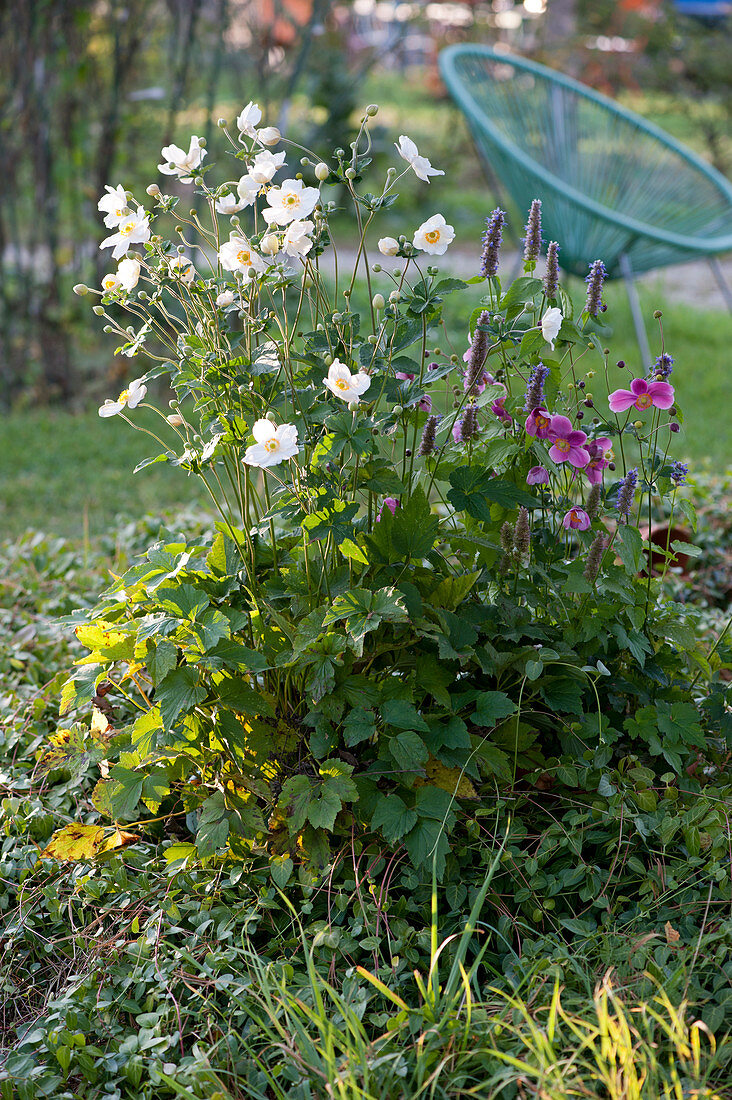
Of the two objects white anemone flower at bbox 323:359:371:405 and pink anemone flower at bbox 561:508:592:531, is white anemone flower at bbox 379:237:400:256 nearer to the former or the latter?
white anemone flower at bbox 323:359:371:405

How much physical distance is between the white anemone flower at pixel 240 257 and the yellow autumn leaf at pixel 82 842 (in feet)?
2.72

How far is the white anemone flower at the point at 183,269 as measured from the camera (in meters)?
1.30

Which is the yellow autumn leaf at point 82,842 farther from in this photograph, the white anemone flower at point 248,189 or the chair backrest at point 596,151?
the chair backrest at point 596,151

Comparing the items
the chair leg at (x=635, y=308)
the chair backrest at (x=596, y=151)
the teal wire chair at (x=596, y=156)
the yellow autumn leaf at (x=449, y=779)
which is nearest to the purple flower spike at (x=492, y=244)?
the yellow autumn leaf at (x=449, y=779)

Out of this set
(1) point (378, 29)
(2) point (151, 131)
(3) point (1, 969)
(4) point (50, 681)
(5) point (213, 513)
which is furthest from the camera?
(1) point (378, 29)

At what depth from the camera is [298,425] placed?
4.61ft

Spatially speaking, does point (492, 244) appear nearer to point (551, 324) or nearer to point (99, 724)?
point (551, 324)

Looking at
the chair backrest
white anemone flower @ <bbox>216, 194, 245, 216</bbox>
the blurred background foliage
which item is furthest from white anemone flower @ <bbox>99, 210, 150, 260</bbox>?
the chair backrest

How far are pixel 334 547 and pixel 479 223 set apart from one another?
6032 millimetres

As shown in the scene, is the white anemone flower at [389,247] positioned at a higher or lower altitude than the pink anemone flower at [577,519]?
higher

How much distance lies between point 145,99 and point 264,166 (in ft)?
13.3

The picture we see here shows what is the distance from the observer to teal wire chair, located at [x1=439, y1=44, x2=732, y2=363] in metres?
3.79

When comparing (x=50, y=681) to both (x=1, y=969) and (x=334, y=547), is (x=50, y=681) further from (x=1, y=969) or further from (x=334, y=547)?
(x=334, y=547)

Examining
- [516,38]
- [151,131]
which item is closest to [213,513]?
[151,131]
